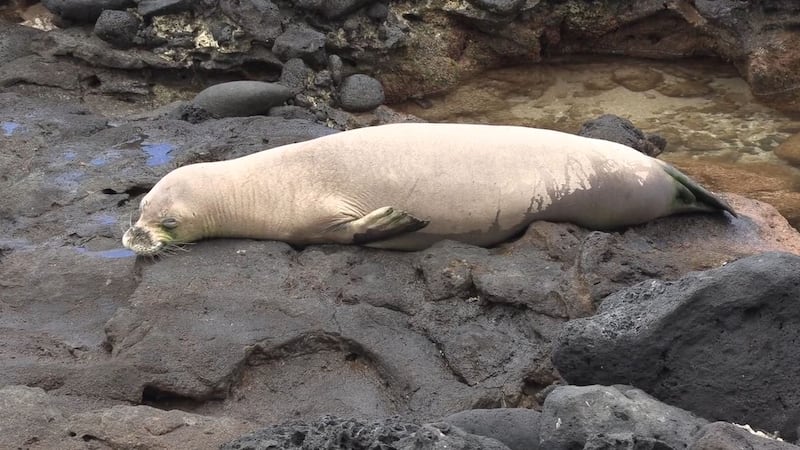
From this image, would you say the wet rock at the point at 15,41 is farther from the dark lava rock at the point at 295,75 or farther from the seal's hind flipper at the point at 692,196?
the seal's hind flipper at the point at 692,196

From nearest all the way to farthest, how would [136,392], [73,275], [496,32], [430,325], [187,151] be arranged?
1. [136,392]
2. [430,325]
3. [73,275]
4. [187,151]
5. [496,32]

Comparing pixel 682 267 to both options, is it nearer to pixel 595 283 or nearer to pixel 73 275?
pixel 595 283

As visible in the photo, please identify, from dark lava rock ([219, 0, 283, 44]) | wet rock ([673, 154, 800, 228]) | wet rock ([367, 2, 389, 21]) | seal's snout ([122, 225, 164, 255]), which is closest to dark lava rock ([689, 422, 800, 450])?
seal's snout ([122, 225, 164, 255])

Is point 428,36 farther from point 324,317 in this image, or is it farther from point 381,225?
point 324,317

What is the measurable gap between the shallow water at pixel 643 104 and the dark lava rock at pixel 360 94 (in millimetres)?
832

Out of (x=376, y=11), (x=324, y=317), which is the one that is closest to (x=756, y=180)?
(x=376, y=11)

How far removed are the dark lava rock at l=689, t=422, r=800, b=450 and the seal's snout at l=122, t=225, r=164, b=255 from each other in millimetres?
2834

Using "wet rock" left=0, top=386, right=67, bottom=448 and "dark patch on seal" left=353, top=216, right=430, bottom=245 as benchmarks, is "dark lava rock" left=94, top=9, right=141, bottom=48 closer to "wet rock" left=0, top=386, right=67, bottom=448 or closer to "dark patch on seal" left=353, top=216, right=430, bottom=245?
"dark patch on seal" left=353, top=216, right=430, bottom=245

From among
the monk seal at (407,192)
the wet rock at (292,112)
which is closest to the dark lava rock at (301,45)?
the wet rock at (292,112)

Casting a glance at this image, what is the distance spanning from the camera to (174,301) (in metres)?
4.33

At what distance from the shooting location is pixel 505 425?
3170 mm

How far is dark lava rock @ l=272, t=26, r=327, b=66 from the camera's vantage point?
8281 millimetres

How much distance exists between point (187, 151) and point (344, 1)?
305 cm

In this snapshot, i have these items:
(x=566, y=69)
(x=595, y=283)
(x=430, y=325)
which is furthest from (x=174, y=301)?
(x=566, y=69)
